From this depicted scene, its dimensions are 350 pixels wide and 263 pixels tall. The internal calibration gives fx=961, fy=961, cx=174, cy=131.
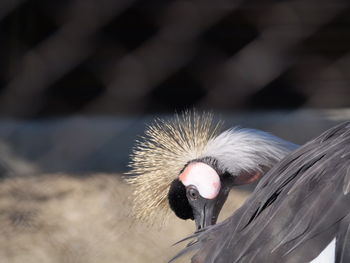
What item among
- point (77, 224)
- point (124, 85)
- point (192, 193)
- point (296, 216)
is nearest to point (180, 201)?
point (192, 193)

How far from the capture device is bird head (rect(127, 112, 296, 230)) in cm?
191

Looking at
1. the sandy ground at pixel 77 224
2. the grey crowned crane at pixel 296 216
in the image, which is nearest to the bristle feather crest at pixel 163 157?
the sandy ground at pixel 77 224

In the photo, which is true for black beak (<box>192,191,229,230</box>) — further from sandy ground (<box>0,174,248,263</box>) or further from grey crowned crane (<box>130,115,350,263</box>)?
grey crowned crane (<box>130,115,350,263</box>)

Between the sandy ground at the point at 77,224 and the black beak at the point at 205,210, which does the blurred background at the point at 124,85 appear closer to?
the sandy ground at the point at 77,224

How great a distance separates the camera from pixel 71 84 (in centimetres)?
249

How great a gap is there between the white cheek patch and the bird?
1.61ft

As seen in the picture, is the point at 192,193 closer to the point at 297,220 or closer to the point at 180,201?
the point at 180,201

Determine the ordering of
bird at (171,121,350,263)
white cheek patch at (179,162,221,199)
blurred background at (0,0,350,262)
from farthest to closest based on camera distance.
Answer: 1. blurred background at (0,0,350,262)
2. white cheek patch at (179,162,221,199)
3. bird at (171,121,350,263)

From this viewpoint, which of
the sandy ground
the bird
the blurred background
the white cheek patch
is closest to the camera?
the bird

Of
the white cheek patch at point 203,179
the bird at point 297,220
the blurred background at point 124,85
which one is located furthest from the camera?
the blurred background at point 124,85

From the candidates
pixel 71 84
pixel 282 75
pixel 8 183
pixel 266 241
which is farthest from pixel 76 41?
pixel 266 241

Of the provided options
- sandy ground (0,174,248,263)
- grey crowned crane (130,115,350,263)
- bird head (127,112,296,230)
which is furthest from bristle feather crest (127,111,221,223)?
grey crowned crane (130,115,350,263)

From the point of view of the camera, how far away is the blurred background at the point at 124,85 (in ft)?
7.40

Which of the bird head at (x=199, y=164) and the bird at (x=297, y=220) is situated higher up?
the bird head at (x=199, y=164)
